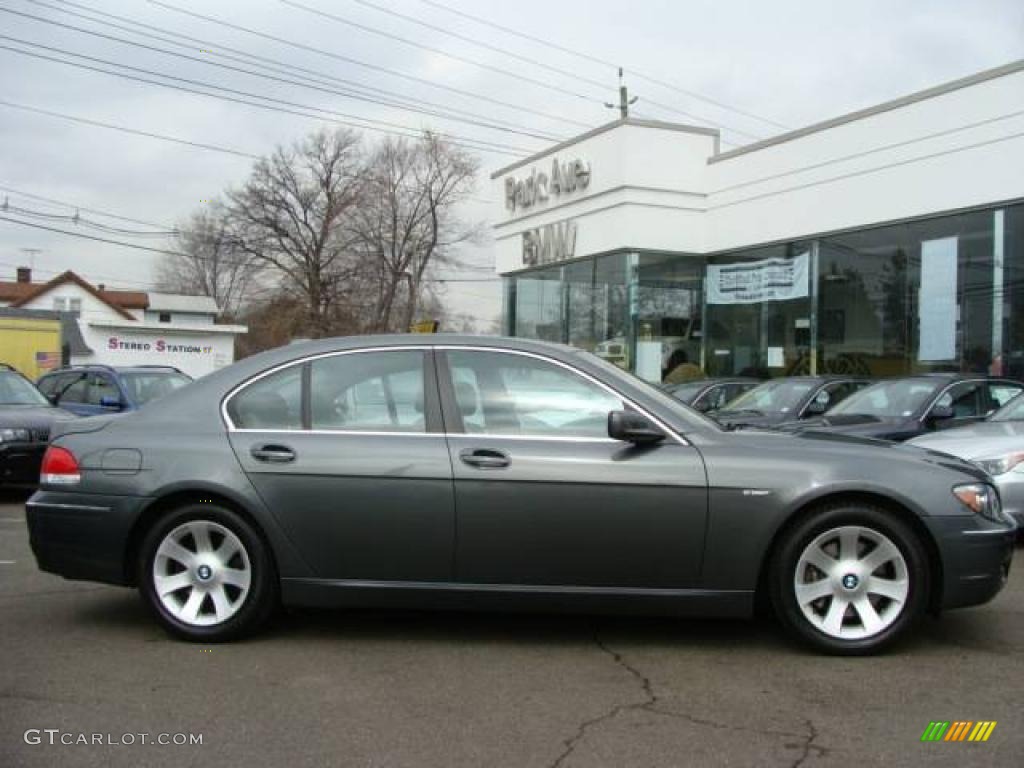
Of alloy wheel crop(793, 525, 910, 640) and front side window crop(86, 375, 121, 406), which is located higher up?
front side window crop(86, 375, 121, 406)

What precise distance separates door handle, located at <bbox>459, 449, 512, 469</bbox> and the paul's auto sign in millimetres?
34752

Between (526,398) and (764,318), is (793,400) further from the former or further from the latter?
(526,398)

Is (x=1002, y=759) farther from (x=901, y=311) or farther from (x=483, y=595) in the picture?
(x=901, y=311)

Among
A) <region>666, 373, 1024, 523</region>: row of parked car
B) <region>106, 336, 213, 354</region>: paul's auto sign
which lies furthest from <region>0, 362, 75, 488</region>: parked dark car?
<region>106, 336, 213, 354</region>: paul's auto sign

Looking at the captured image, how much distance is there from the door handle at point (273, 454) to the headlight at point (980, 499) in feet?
10.5

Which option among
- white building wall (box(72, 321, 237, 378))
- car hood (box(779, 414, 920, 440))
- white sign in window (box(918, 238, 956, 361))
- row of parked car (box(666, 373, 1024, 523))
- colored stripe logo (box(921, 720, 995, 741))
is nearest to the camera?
colored stripe logo (box(921, 720, 995, 741))

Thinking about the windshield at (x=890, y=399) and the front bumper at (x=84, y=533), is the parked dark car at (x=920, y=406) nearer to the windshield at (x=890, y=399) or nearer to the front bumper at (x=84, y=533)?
the windshield at (x=890, y=399)

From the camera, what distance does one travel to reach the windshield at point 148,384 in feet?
46.0

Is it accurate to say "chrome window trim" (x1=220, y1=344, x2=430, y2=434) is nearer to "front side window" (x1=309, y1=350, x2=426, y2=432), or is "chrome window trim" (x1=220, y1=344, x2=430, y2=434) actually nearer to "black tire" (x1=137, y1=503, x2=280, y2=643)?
"front side window" (x1=309, y1=350, x2=426, y2=432)

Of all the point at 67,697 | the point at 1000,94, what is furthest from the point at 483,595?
the point at 1000,94

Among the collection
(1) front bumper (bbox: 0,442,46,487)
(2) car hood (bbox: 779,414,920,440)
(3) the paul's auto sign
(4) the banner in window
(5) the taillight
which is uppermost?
(4) the banner in window

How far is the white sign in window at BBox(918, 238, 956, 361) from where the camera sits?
54.4 feet

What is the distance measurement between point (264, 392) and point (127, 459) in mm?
751

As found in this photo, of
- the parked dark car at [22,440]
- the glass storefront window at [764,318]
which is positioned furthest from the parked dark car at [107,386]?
the glass storefront window at [764,318]
